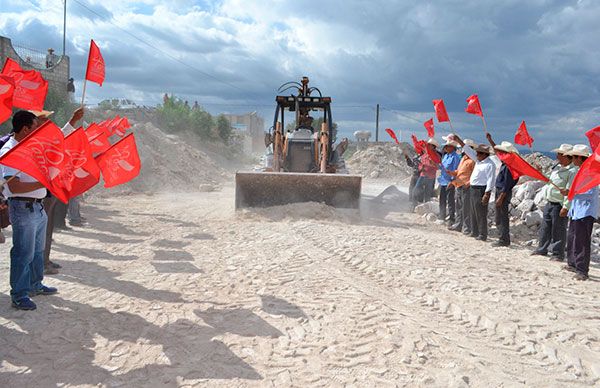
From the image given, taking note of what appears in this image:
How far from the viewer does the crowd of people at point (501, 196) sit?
586 centimetres

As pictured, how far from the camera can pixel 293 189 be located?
9.49 m

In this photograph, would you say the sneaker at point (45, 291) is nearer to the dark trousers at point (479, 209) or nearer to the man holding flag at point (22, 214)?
the man holding flag at point (22, 214)

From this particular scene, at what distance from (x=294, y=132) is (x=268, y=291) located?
22.2 feet

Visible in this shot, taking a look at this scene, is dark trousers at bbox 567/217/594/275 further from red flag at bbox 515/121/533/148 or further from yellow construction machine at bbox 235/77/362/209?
yellow construction machine at bbox 235/77/362/209

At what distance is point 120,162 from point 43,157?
190cm

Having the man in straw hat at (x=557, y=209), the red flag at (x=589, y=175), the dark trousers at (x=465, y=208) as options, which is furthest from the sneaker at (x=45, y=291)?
the dark trousers at (x=465, y=208)

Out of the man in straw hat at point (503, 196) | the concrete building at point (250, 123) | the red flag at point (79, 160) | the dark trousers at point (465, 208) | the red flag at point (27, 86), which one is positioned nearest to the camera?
the red flag at point (79, 160)

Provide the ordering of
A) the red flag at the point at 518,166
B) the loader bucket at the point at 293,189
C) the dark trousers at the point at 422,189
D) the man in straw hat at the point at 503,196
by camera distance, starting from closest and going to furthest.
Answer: the red flag at the point at 518,166 → the man in straw hat at the point at 503,196 → the loader bucket at the point at 293,189 → the dark trousers at the point at 422,189

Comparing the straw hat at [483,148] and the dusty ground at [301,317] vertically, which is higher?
the straw hat at [483,148]

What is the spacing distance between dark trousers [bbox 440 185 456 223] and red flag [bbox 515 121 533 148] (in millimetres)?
1814

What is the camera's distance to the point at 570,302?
481 centimetres

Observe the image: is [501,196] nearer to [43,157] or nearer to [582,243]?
[582,243]

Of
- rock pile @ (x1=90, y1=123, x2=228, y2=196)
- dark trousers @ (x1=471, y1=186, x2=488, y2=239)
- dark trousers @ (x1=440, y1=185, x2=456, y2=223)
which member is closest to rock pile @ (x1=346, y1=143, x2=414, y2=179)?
rock pile @ (x1=90, y1=123, x2=228, y2=196)

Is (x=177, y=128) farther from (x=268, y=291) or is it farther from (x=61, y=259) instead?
(x=268, y=291)
